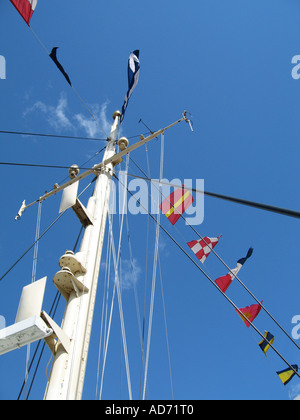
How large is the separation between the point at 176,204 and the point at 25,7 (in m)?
5.27

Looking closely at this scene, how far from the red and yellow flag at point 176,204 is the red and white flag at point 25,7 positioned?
4.93 meters

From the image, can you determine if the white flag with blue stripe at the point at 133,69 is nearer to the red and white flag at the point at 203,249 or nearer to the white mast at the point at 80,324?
the white mast at the point at 80,324

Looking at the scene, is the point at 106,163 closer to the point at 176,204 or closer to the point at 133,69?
the point at 176,204

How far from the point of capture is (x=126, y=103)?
32.7 feet

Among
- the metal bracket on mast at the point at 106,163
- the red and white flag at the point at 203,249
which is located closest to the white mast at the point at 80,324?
the metal bracket on mast at the point at 106,163

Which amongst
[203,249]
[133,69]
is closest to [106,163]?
[203,249]

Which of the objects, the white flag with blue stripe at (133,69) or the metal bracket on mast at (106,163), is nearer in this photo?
the metal bracket on mast at (106,163)

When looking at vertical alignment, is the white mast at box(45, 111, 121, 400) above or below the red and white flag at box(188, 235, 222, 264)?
below

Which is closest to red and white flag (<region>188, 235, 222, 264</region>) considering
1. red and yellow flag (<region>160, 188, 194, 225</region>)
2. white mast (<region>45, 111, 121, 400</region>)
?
red and yellow flag (<region>160, 188, 194, 225</region>)

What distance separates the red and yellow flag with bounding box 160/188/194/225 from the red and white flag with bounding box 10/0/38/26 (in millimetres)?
4931

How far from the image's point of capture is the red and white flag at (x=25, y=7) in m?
5.82

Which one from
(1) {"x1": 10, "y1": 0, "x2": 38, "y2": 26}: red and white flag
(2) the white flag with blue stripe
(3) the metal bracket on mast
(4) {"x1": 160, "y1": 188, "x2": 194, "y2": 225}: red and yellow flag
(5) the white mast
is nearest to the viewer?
(5) the white mast

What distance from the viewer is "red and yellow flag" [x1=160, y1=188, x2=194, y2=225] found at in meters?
8.32

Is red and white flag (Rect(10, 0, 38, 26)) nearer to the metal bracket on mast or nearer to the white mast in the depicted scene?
the metal bracket on mast
